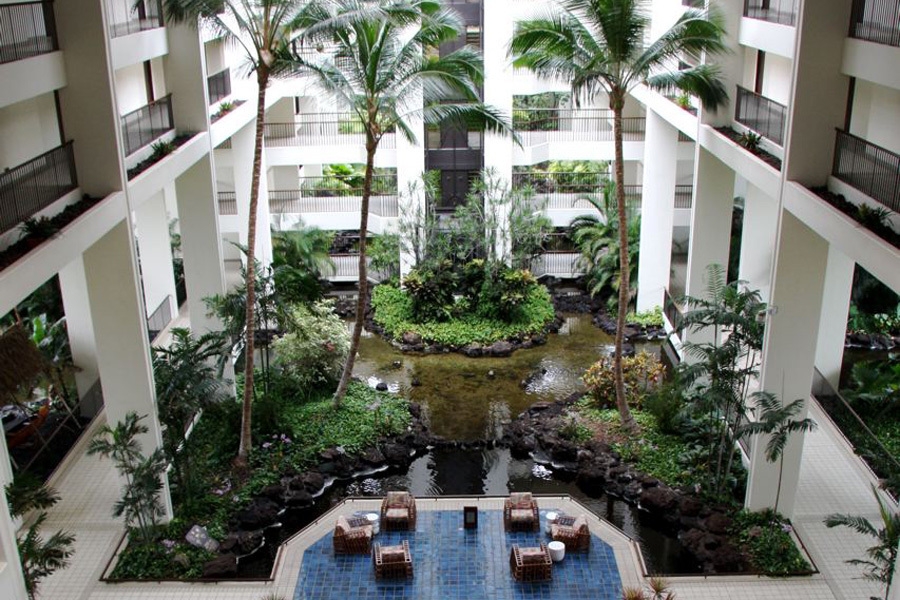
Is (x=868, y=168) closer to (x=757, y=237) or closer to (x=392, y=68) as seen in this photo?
(x=392, y=68)

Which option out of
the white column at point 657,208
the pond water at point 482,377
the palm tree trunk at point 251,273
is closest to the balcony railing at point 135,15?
the palm tree trunk at point 251,273

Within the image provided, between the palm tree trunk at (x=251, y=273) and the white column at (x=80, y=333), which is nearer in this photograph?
the palm tree trunk at (x=251, y=273)

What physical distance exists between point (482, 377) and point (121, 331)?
10.5 meters

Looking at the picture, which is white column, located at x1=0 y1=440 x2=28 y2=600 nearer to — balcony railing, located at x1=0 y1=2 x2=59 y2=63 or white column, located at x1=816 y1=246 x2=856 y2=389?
balcony railing, located at x1=0 y1=2 x2=59 y2=63

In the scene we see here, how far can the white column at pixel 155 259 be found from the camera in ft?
82.6

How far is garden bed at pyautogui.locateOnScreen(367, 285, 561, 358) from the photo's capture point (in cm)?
2591

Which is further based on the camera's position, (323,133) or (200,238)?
(323,133)

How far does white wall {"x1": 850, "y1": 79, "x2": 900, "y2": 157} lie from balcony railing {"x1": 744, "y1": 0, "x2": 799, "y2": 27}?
6.09 ft

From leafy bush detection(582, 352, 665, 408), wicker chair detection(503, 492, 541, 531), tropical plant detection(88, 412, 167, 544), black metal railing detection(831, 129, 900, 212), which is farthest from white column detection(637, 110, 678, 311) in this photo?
tropical plant detection(88, 412, 167, 544)

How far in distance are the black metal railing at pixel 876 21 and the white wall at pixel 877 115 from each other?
2.78 metres

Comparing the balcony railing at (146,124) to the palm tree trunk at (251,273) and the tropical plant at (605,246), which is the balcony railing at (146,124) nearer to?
the palm tree trunk at (251,273)

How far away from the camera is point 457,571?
1596cm

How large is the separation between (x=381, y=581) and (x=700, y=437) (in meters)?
8.07

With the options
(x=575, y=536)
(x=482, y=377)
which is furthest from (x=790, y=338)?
(x=482, y=377)
